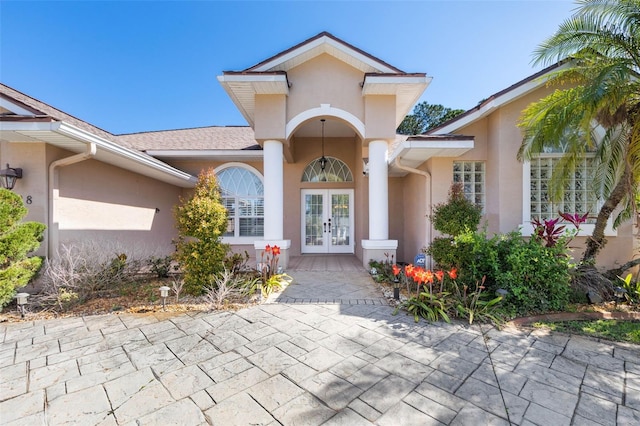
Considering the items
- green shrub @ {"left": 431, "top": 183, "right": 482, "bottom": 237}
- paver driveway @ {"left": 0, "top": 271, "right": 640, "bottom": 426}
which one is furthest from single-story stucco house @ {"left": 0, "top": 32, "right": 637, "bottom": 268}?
paver driveway @ {"left": 0, "top": 271, "right": 640, "bottom": 426}

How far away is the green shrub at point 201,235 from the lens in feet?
17.7

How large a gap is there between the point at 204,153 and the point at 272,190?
3.71m

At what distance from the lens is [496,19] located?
7.25 meters

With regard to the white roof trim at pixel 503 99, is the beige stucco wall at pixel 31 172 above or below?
below

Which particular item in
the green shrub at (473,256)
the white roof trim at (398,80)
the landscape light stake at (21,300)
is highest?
the white roof trim at (398,80)

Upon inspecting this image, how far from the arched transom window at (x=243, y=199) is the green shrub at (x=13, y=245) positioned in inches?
226

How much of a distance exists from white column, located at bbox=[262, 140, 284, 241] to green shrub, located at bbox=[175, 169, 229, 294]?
196cm

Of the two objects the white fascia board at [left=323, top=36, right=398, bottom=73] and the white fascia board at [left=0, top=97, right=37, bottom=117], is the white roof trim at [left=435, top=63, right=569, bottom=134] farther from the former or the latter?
the white fascia board at [left=0, top=97, right=37, bottom=117]

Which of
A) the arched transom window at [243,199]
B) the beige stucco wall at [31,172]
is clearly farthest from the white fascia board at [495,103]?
the beige stucco wall at [31,172]

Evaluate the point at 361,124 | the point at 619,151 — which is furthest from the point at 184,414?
the point at 619,151

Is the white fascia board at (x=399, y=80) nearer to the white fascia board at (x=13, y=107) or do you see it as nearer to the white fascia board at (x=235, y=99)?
the white fascia board at (x=235, y=99)

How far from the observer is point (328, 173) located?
10.8m

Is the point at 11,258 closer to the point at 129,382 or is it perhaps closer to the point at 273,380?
the point at 129,382

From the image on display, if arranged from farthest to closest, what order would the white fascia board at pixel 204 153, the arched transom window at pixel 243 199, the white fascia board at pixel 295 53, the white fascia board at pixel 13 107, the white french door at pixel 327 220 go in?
the white french door at pixel 327 220 < the arched transom window at pixel 243 199 < the white fascia board at pixel 204 153 < the white fascia board at pixel 295 53 < the white fascia board at pixel 13 107
